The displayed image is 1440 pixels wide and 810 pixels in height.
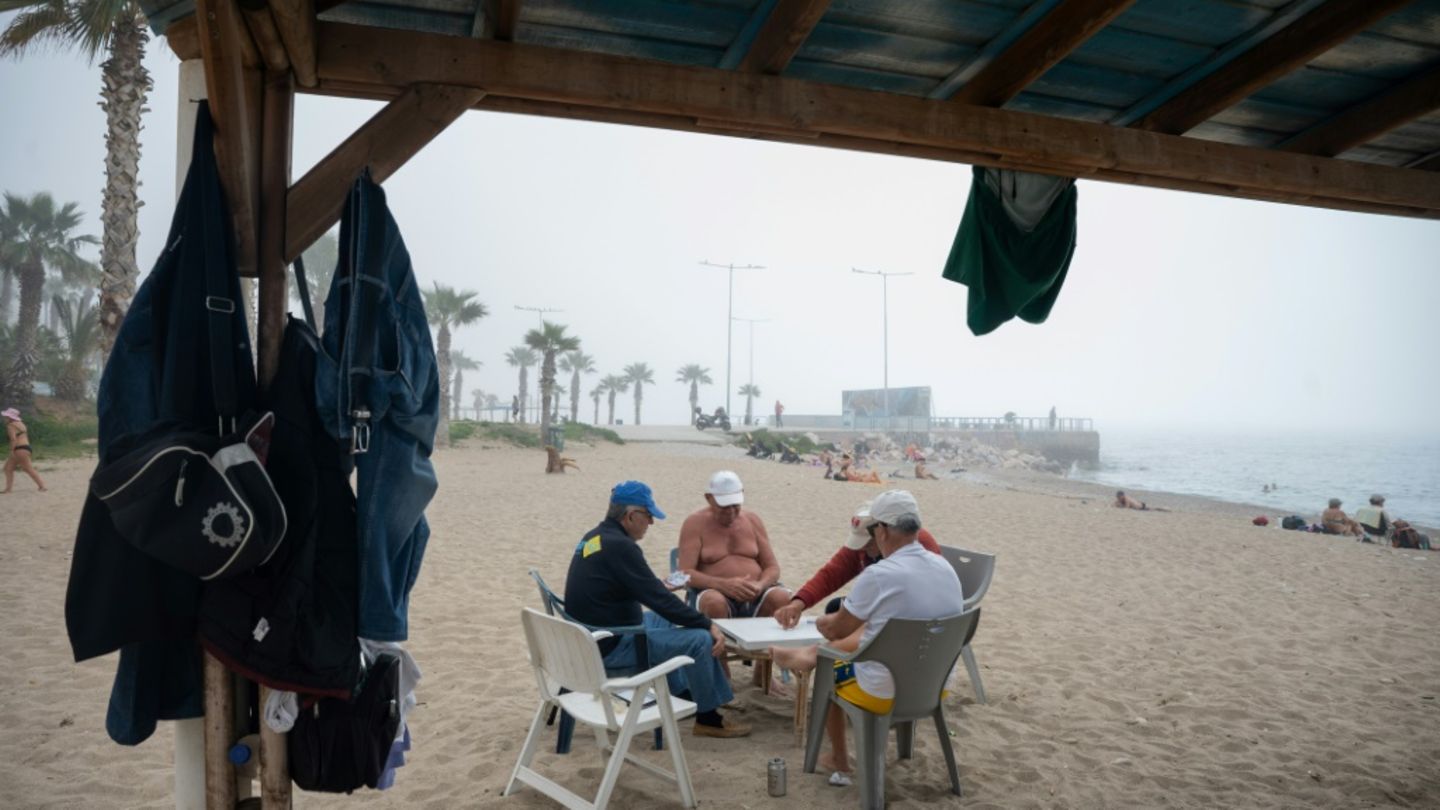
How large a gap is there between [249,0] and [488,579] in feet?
22.6

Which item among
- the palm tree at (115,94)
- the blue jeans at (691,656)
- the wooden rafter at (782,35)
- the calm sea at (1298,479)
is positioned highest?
the palm tree at (115,94)

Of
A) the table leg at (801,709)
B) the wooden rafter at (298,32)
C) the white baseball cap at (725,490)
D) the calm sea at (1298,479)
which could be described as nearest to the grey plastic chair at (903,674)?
the table leg at (801,709)

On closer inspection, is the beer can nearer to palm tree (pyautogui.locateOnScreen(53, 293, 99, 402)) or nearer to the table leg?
the table leg

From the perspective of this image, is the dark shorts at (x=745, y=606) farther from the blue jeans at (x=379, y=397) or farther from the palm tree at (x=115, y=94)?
the palm tree at (x=115, y=94)

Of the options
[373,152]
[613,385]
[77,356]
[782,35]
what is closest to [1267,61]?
[782,35]

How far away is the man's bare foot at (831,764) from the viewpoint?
389 centimetres

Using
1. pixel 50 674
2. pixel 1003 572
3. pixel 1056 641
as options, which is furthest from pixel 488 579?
pixel 1003 572

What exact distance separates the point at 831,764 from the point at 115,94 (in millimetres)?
18268

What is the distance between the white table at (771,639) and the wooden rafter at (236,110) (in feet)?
8.37

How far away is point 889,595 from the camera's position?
11.5 ft

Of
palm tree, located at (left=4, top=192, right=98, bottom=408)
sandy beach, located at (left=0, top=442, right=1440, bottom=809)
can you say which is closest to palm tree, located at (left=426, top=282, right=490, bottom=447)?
palm tree, located at (left=4, top=192, right=98, bottom=408)

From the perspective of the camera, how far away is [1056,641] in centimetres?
678

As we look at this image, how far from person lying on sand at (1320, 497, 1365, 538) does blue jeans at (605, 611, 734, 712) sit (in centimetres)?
1737

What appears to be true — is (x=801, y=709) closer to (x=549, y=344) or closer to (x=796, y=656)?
(x=796, y=656)
